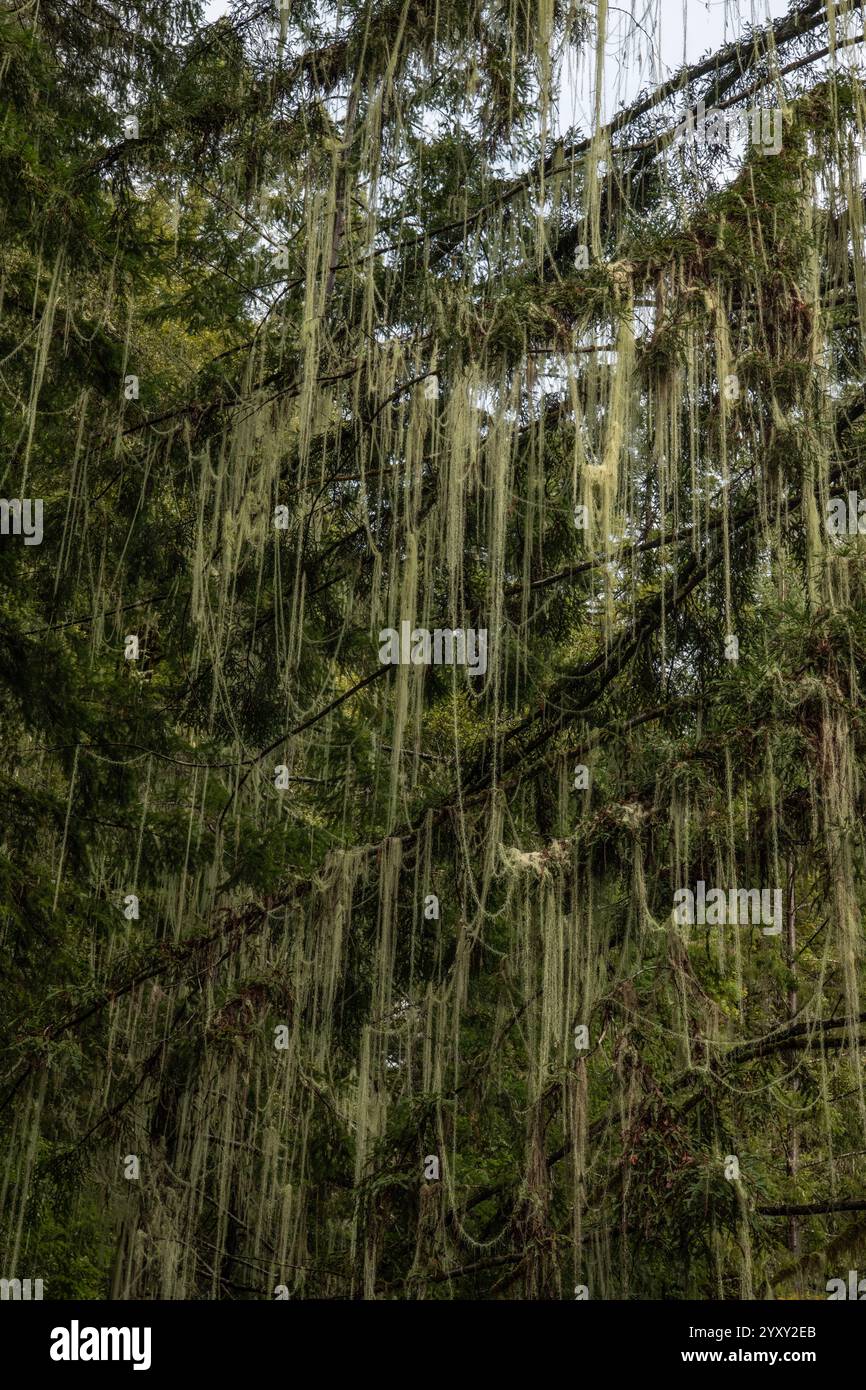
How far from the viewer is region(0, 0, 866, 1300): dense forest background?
4980 millimetres

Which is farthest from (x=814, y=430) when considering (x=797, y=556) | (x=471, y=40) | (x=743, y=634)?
(x=471, y=40)

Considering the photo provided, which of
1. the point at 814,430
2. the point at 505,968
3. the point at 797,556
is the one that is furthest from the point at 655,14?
the point at 505,968

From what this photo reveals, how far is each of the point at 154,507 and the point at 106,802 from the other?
4.39 feet

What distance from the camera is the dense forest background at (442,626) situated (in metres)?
4.98

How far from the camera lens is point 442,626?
6.16 meters

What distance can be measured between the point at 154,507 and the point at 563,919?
102 inches

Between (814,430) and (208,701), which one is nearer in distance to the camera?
(814,430)
